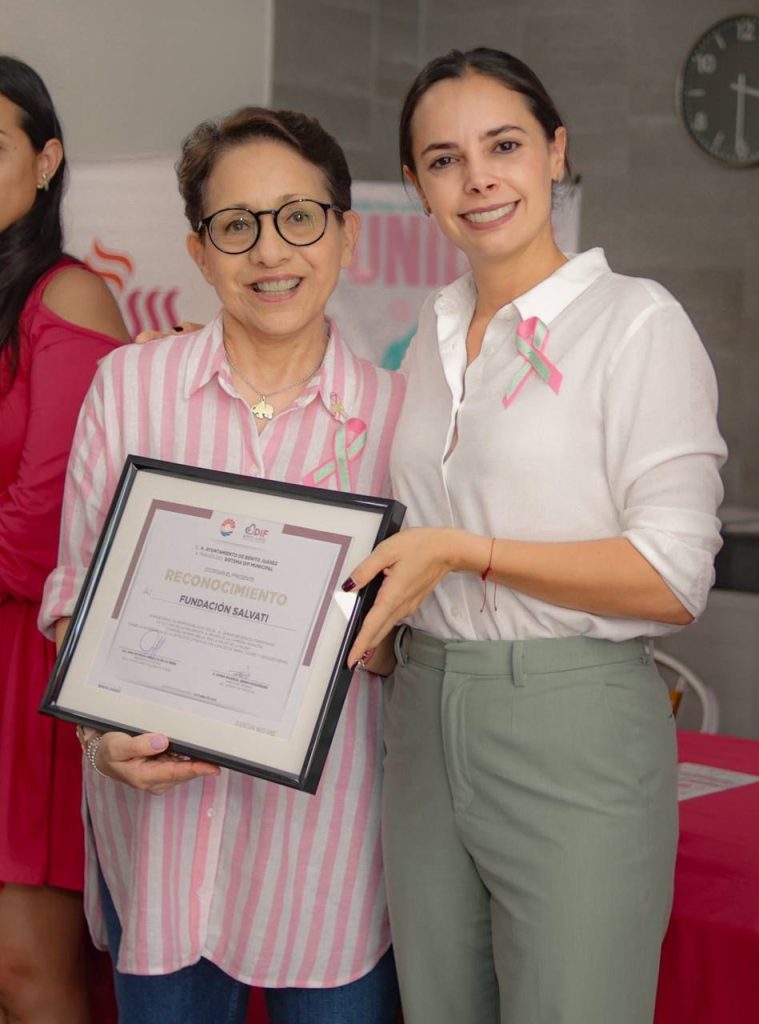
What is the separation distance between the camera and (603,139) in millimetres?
5281

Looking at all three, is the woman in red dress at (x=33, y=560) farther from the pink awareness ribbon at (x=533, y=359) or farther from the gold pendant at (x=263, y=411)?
the pink awareness ribbon at (x=533, y=359)

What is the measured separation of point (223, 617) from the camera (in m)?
1.50

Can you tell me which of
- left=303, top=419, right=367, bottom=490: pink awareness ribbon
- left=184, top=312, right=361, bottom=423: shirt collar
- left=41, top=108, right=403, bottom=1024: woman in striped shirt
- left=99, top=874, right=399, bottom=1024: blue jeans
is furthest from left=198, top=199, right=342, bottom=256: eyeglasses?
left=99, top=874, right=399, bottom=1024: blue jeans

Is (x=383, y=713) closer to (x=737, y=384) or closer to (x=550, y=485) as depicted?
(x=550, y=485)

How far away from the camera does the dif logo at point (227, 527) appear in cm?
154

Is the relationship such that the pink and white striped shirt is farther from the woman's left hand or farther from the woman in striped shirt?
the woman's left hand

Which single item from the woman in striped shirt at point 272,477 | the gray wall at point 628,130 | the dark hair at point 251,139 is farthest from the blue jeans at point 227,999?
the gray wall at point 628,130

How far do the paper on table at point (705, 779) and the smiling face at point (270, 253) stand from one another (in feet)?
3.77

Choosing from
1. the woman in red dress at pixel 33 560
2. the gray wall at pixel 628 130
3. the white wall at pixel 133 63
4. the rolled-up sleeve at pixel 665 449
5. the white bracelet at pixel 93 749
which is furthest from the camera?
the gray wall at pixel 628 130

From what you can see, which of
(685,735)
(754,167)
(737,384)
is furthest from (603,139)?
(685,735)

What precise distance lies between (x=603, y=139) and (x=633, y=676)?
424cm

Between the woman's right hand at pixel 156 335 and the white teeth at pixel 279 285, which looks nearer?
the white teeth at pixel 279 285

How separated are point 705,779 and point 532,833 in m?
1.17

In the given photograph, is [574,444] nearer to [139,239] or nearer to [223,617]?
[223,617]
